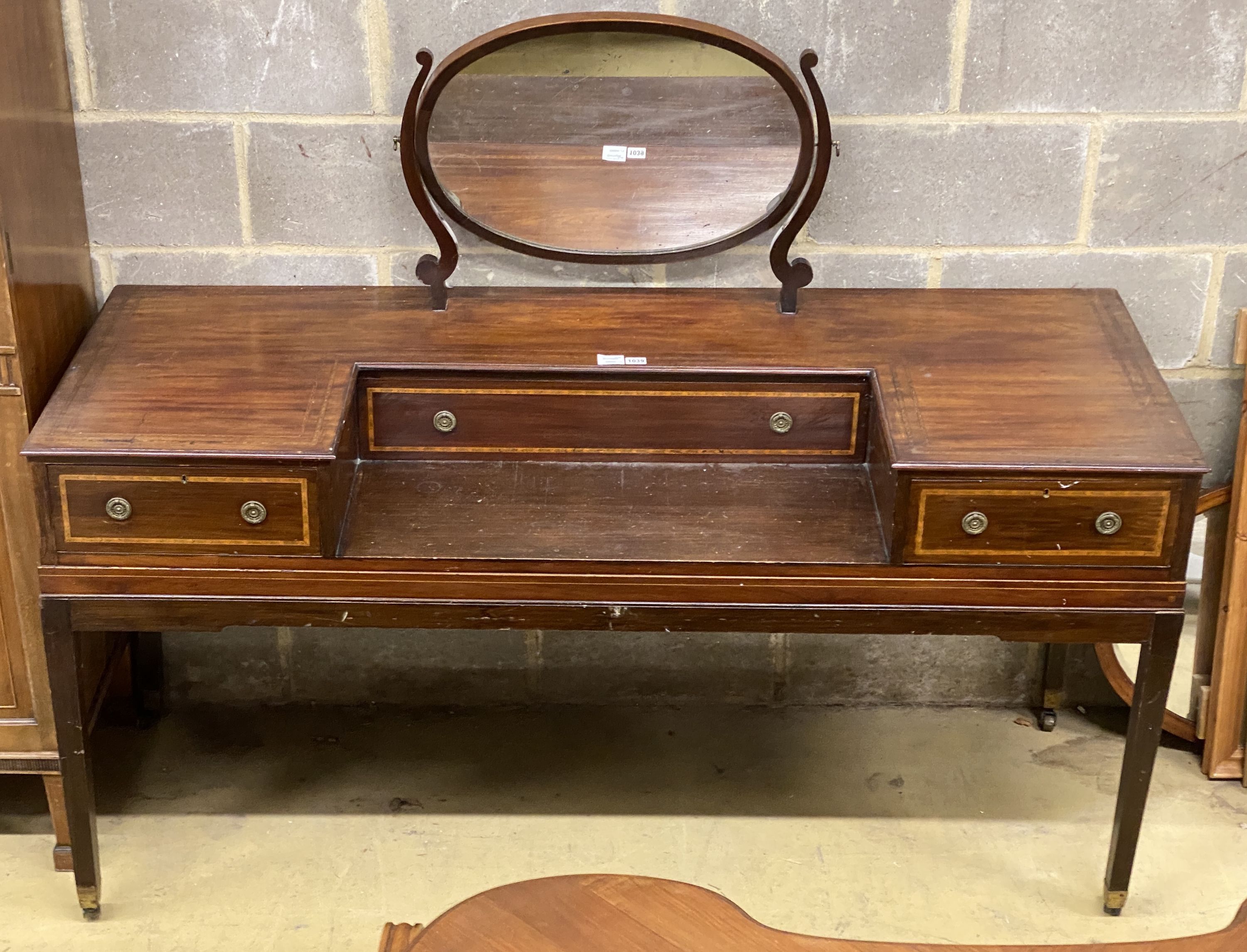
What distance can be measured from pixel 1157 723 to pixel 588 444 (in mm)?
1130

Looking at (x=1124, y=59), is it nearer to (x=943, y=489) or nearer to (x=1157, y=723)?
(x=943, y=489)

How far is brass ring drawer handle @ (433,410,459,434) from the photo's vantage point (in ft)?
8.30

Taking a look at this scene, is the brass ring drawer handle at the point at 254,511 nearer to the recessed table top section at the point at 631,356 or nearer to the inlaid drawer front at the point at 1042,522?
the recessed table top section at the point at 631,356

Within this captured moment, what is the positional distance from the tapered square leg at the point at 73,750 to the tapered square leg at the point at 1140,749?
1845mm

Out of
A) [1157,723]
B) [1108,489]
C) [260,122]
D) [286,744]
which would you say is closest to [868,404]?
[1108,489]

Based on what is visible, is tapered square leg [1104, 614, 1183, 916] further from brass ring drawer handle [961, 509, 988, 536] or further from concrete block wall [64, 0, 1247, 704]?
concrete block wall [64, 0, 1247, 704]

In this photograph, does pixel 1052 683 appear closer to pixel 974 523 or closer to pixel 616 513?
pixel 974 523

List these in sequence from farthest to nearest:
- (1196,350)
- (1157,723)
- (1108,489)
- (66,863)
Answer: (1196,350), (66,863), (1157,723), (1108,489)

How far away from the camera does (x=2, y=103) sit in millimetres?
2340

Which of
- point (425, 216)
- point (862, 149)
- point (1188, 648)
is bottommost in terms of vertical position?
point (1188, 648)

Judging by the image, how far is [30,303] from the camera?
243 centimetres

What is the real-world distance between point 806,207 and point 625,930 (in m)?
1.45

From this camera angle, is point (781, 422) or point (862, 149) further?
point (862, 149)

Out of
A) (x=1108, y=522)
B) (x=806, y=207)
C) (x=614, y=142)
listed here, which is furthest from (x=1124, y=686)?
(x=614, y=142)
